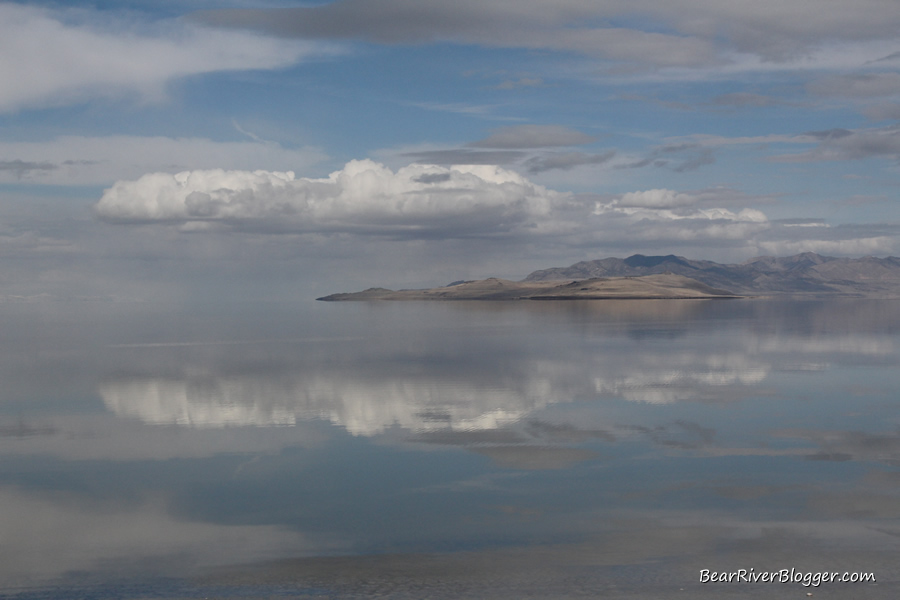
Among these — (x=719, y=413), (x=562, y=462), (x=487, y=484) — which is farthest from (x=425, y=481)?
(x=719, y=413)

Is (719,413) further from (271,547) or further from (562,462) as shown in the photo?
(271,547)

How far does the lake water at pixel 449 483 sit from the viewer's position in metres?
21.1

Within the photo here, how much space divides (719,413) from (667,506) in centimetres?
1953

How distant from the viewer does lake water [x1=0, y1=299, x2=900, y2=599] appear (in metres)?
21.1

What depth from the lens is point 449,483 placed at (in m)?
30.4

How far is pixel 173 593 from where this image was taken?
19.9 meters

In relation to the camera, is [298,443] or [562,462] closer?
[562,462]

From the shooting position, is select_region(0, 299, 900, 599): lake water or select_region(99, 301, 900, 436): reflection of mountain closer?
select_region(0, 299, 900, 599): lake water

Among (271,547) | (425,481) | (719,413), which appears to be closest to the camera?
(271,547)

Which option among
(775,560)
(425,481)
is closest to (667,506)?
(775,560)

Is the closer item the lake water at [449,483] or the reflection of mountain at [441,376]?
the lake water at [449,483]

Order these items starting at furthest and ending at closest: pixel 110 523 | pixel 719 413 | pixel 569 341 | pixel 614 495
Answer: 1. pixel 569 341
2. pixel 719 413
3. pixel 614 495
4. pixel 110 523

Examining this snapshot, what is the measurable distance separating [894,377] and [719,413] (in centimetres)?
2396

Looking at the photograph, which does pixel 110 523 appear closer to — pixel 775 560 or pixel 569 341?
pixel 775 560
